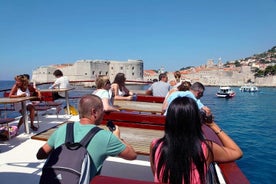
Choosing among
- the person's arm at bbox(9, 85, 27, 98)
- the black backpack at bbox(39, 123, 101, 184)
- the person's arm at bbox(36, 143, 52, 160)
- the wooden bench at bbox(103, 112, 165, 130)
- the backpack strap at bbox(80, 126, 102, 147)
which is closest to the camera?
the black backpack at bbox(39, 123, 101, 184)

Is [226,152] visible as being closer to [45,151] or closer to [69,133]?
[69,133]

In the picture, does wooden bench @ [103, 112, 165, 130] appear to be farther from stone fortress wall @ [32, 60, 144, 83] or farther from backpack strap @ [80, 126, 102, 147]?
stone fortress wall @ [32, 60, 144, 83]

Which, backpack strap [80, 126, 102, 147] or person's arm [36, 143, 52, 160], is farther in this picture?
person's arm [36, 143, 52, 160]

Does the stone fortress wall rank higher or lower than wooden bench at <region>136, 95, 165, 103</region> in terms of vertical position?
higher

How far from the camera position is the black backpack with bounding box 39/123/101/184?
1.31 m

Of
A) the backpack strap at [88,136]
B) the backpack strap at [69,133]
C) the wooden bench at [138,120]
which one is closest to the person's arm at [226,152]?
the backpack strap at [88,136]

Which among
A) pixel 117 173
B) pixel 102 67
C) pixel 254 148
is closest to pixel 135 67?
pixel 102 67

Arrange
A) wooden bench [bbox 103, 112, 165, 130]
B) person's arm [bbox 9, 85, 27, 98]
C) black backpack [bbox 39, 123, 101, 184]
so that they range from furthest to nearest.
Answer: person's arm [bbox 9, 85, 27, 98] → wooden bench [bbox 103, 112, 165, 130] → black backpack [bbox 39, 123, 101, 184]

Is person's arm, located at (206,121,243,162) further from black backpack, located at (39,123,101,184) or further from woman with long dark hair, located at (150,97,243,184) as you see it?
black backpack, located at (39,123,101,184)

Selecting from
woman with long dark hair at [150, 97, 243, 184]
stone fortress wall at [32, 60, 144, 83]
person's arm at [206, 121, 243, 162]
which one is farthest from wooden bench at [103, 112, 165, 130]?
stone fortress wall at [32, 60, 144, 83]

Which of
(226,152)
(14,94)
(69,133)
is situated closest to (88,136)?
(69,133)

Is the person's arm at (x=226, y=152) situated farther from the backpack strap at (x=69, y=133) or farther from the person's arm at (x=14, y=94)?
the person's arm at (x=14, y=94)

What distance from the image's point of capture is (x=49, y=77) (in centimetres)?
6144

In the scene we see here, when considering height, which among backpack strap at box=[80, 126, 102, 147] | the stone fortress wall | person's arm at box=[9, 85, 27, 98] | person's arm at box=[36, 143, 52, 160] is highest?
the stone fortress wall
